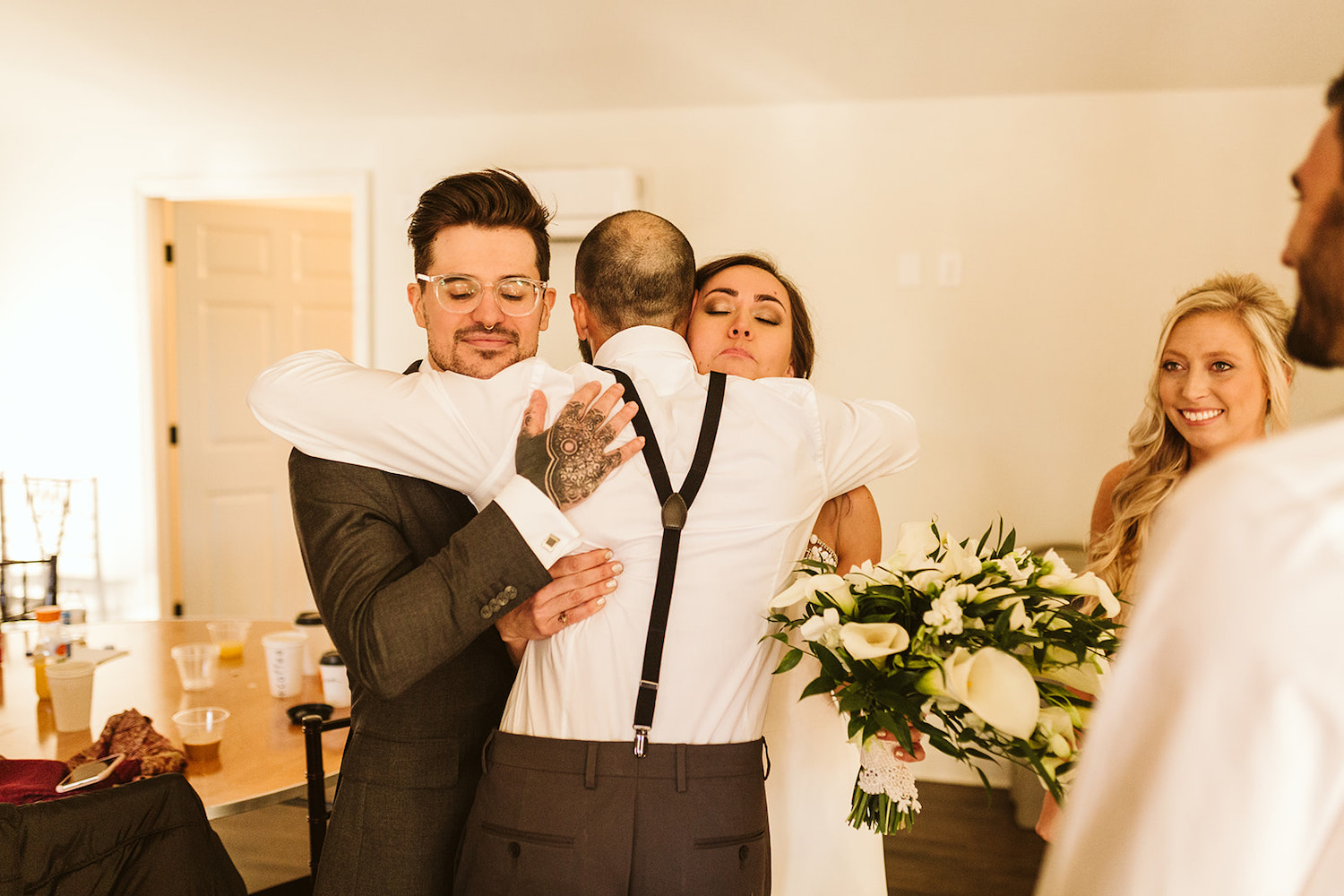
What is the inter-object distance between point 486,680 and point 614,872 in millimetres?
399

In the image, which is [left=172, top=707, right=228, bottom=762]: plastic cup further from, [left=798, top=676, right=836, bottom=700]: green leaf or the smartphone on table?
[left=798, top=676, right=836, bottom=700]: green leaf

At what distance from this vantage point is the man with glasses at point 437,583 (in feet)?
3.81

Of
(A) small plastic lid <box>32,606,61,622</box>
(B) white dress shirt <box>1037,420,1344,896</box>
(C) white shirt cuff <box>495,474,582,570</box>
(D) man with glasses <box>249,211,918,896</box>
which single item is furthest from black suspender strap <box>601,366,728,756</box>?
(A) small plastic lid <box>32,606,61,622</box>

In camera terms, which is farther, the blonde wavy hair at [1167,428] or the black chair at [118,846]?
the blonde wavy hair at [1167,428]

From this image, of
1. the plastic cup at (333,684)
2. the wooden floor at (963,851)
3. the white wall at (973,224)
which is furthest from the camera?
the white wall at (973,224)

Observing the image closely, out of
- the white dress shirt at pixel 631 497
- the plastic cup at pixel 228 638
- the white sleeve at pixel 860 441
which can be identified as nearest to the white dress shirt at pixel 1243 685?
the white dress shirt at pixel 631 497

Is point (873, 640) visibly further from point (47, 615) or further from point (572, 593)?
point (47, 615)

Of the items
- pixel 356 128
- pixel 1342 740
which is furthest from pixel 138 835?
pixel 356 128

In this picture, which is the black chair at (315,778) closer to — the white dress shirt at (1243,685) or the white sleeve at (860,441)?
the white sleeve at (860,441)

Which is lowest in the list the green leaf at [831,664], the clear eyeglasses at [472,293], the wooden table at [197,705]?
the wooden table at [197,705]

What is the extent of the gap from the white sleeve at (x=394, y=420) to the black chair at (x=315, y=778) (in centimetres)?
73

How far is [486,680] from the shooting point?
4.58 feet

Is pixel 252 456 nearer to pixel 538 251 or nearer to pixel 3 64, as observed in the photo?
pixel 3 64

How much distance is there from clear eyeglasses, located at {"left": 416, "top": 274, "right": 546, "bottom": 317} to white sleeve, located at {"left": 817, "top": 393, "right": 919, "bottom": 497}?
59cm
